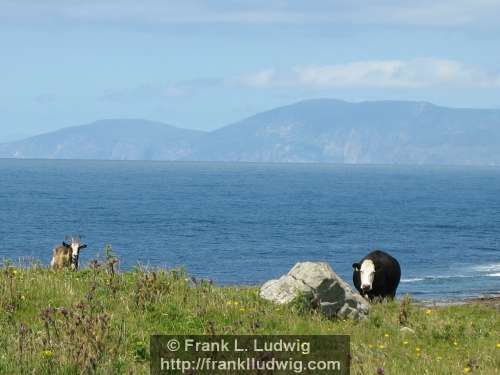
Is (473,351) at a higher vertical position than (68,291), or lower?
lower

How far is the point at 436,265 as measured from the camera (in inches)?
3226

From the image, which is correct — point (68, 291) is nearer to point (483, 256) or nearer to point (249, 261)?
point (249, 261)

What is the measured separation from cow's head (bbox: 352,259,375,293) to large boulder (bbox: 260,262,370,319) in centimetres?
754

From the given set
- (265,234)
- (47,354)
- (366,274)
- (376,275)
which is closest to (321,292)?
(366,274)

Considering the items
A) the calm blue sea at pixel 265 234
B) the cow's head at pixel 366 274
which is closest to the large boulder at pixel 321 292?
the cow's head at pixel 366 274

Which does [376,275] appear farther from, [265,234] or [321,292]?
[265,234]

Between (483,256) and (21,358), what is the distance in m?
85.1

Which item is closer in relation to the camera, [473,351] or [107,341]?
[107,341]

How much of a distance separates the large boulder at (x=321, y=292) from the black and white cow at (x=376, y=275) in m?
7.78

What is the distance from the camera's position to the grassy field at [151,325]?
34.0 ft

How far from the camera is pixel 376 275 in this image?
28.0m

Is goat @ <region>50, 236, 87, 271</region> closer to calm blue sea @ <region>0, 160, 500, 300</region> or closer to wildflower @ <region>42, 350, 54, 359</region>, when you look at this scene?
wildflower @ <region>42, 350, 54, 359</region>

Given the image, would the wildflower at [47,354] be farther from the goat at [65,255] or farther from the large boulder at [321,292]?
the goat at [65,255]

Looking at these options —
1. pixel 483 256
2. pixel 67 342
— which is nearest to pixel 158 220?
pixel 483 256
